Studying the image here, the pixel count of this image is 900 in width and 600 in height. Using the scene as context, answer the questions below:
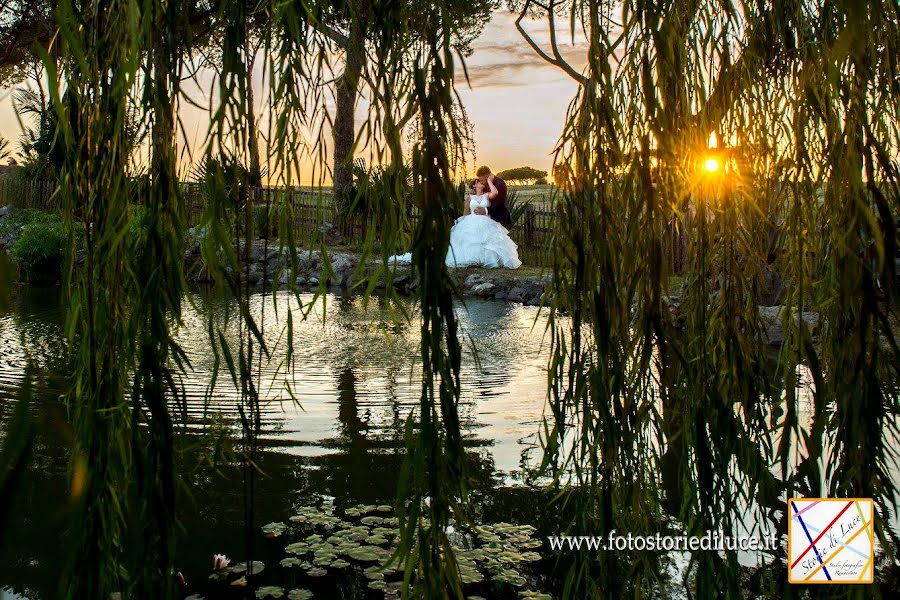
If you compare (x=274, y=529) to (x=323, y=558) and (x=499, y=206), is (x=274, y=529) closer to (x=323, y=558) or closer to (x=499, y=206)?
(x=323, y=558)

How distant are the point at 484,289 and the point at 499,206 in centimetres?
284

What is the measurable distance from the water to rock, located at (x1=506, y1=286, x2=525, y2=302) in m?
2.95

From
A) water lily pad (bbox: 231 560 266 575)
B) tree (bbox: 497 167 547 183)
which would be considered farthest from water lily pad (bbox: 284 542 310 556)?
tree (bbox: 497 167 547 183)

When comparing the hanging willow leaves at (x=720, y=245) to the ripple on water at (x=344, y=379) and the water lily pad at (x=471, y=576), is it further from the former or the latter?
the ripple on water at (x=344, y=379)

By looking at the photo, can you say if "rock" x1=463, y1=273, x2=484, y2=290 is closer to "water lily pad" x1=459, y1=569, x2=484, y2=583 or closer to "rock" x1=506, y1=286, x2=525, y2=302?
"rock" x1=506, y1=286, x2=525, y2=302

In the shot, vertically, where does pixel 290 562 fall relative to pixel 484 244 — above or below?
below

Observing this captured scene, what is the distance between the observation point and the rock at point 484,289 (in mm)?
12258

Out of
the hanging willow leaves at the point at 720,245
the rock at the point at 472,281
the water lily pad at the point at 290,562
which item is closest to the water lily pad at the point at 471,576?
the water lily pad at the point at 290,562

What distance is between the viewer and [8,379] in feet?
19.9

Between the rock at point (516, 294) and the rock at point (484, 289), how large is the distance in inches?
12.9

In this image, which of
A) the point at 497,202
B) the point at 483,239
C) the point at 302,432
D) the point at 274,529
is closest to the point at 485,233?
the point at 483,239

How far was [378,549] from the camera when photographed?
3.09m

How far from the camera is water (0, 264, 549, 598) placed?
281 centimetres

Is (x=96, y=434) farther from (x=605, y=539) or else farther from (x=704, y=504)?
(x=704, y=504)
